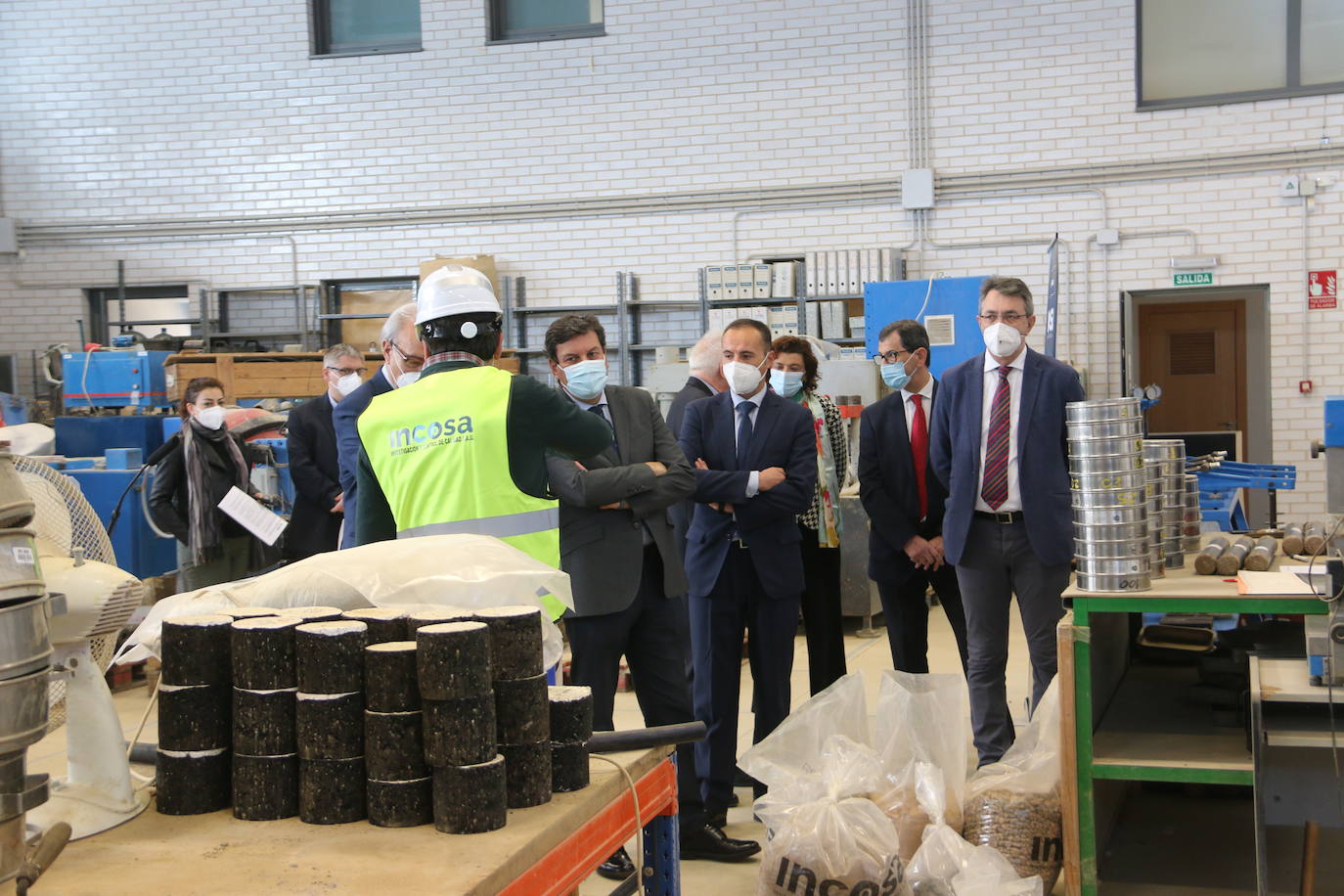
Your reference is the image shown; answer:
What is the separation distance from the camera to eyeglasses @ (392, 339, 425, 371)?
3645 mm

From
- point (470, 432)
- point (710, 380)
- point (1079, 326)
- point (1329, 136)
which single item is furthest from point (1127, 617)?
point (1329, 136)

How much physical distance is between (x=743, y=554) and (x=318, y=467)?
2.24m

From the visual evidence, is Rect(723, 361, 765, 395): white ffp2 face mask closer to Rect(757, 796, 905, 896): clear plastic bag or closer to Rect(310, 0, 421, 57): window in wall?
Rect(757, 796, 905, 896): clear plastic bag

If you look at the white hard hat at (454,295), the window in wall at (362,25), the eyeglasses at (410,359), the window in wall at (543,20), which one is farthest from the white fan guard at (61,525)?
the window in wall at (362,25)

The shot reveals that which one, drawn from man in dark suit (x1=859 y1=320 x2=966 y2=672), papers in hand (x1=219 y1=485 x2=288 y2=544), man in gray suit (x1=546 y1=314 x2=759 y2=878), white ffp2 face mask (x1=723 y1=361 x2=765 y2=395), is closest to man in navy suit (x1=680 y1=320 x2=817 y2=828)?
white ffp2 face mask (x1=723 y1=361 x2=765 y2=395)

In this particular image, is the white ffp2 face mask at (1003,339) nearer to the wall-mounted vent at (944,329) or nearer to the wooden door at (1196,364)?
the wall-mounted vent at (944,329)

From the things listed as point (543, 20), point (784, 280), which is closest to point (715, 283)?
point (784, 280)

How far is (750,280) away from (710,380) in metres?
5.20

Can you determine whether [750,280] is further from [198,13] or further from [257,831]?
[257,831]

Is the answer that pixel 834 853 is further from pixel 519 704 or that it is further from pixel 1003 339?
pixel 1003 339

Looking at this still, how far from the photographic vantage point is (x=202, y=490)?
5160mm

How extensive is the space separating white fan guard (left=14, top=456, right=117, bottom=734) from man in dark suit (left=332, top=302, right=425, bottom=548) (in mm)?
1629

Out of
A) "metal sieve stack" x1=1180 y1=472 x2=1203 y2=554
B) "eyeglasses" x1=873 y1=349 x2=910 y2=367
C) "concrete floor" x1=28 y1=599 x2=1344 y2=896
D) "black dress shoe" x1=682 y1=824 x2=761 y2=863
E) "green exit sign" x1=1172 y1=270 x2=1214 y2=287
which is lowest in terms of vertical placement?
"concrete floor" x1=28 y1=599 x2=1344 y2=896

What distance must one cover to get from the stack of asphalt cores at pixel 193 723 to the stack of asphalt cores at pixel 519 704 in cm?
36
